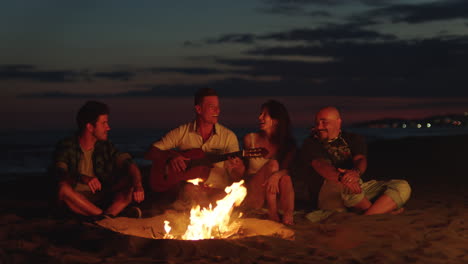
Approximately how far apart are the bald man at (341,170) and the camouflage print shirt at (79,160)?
7.96 feet

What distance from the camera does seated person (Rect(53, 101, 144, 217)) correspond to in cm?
569

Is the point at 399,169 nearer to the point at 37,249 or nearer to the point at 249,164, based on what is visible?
the point at 249,164

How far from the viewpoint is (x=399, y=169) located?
1419cm

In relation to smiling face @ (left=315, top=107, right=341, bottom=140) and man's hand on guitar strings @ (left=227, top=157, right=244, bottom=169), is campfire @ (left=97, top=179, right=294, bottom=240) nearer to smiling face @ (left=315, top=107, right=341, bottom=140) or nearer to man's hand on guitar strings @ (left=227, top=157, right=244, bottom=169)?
man's hand on guitar strings @ (left=227, top=157, right=244, bottom=169)

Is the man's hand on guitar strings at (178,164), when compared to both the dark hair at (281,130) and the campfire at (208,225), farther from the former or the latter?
the dark hair at (281,130)

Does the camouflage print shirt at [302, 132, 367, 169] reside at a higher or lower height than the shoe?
higher

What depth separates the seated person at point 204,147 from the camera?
6203 mm

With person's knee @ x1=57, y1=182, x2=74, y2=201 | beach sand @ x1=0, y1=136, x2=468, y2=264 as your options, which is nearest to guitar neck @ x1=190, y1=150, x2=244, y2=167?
beach sand @ x1=0, y1=136, x2=468, y2=264

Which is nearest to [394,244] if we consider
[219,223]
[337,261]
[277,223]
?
[337,261]

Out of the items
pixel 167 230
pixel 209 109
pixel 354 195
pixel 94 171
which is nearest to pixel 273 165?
pixel 209 109

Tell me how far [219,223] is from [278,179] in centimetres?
95

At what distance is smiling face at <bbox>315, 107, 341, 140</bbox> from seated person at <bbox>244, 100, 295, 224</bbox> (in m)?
0.43

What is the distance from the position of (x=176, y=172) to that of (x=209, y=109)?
0.93 m

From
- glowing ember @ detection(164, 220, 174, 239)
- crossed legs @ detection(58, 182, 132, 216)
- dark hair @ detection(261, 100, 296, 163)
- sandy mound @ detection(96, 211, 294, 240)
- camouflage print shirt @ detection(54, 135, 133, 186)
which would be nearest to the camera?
glowing ember @ detection(164, 220, 174, 239)
